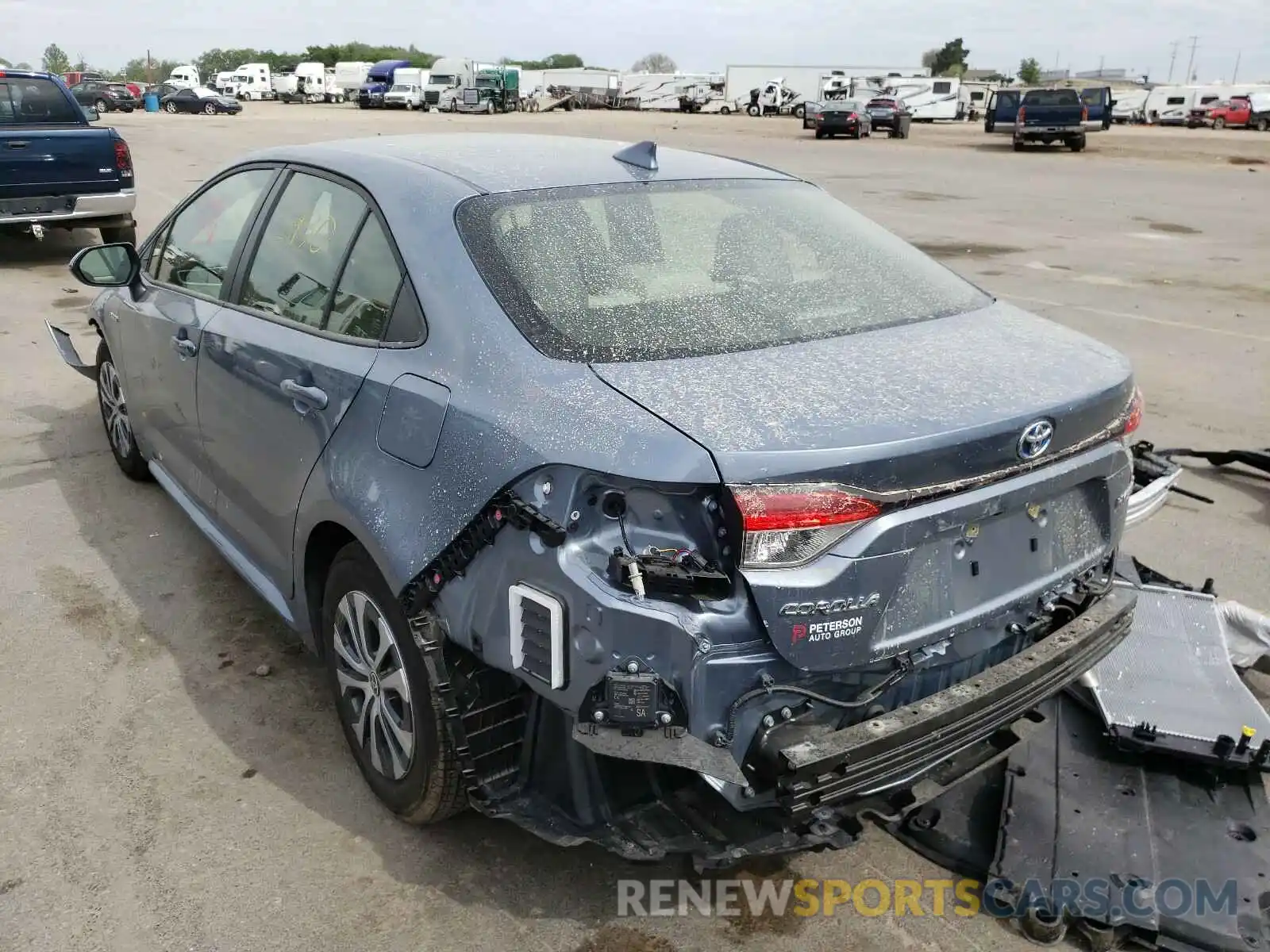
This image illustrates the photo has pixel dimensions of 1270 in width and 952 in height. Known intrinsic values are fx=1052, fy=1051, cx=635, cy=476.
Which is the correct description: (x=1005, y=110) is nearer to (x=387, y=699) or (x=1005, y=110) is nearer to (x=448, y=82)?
(x=448, y=82)

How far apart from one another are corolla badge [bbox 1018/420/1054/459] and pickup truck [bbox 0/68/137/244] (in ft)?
34.0

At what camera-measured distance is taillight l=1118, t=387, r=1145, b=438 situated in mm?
2740

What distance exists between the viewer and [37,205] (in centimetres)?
1080

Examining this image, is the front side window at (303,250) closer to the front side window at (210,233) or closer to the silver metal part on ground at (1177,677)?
the front side window at (210,233)

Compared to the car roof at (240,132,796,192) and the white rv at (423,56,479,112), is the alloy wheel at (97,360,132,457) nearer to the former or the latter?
the car roof at (240,132,796,192)

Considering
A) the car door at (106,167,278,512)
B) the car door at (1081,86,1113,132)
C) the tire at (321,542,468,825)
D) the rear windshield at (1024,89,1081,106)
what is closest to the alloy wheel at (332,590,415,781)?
the tire at (321,542,468,825)

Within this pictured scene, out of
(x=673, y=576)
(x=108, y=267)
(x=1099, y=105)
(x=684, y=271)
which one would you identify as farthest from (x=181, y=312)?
(x=1099, y=105)

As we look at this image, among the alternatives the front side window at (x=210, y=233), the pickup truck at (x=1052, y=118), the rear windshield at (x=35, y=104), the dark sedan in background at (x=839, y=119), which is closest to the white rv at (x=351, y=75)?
the dark sedan in background at (x=839, y=119)

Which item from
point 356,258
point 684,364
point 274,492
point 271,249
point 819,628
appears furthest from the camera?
point 271,249

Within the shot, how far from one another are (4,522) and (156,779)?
2457 millimetres

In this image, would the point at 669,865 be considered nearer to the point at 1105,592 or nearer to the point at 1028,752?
the point at 1028,752

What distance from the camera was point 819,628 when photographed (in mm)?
2150

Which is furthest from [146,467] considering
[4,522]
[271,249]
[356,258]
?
[356,258]

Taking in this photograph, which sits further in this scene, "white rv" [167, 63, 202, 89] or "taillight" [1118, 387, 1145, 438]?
"white rv" [167, 63, 202, 89]
